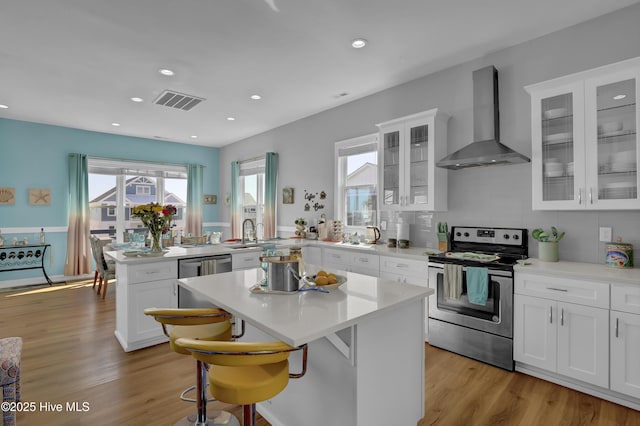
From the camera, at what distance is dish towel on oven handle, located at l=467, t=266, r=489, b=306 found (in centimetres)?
273

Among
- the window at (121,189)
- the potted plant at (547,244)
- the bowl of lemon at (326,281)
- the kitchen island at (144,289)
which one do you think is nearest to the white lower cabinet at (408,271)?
the kitchen island at (144,289)

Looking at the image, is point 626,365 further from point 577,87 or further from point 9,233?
point 9,233

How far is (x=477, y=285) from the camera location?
9.10 ft

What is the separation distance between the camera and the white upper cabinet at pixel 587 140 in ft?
7.82

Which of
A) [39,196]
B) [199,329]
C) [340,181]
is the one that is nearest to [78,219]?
[39,196]

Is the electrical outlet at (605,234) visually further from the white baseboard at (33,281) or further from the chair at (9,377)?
the white baseboard at (33,281)

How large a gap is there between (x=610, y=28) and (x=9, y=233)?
8.47 m

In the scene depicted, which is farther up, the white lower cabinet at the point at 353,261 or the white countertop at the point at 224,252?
the white countertop at the point at 224,252

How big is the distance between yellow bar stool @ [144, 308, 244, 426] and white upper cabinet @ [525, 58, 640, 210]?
8.87 ft

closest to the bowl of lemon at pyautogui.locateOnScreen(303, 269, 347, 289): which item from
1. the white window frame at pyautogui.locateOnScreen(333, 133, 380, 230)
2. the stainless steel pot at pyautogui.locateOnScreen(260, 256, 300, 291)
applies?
the stainless steel pot at pyautogui.locateOnScreen(260, 256, 300, 291)

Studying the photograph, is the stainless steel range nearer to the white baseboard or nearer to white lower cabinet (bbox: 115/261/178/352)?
white lower cabinet (bbox: 115/261/178/352)

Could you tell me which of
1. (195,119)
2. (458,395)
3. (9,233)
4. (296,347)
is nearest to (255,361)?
(296,347)

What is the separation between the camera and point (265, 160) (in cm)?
632

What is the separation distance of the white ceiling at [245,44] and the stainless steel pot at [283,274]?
6.59ft
